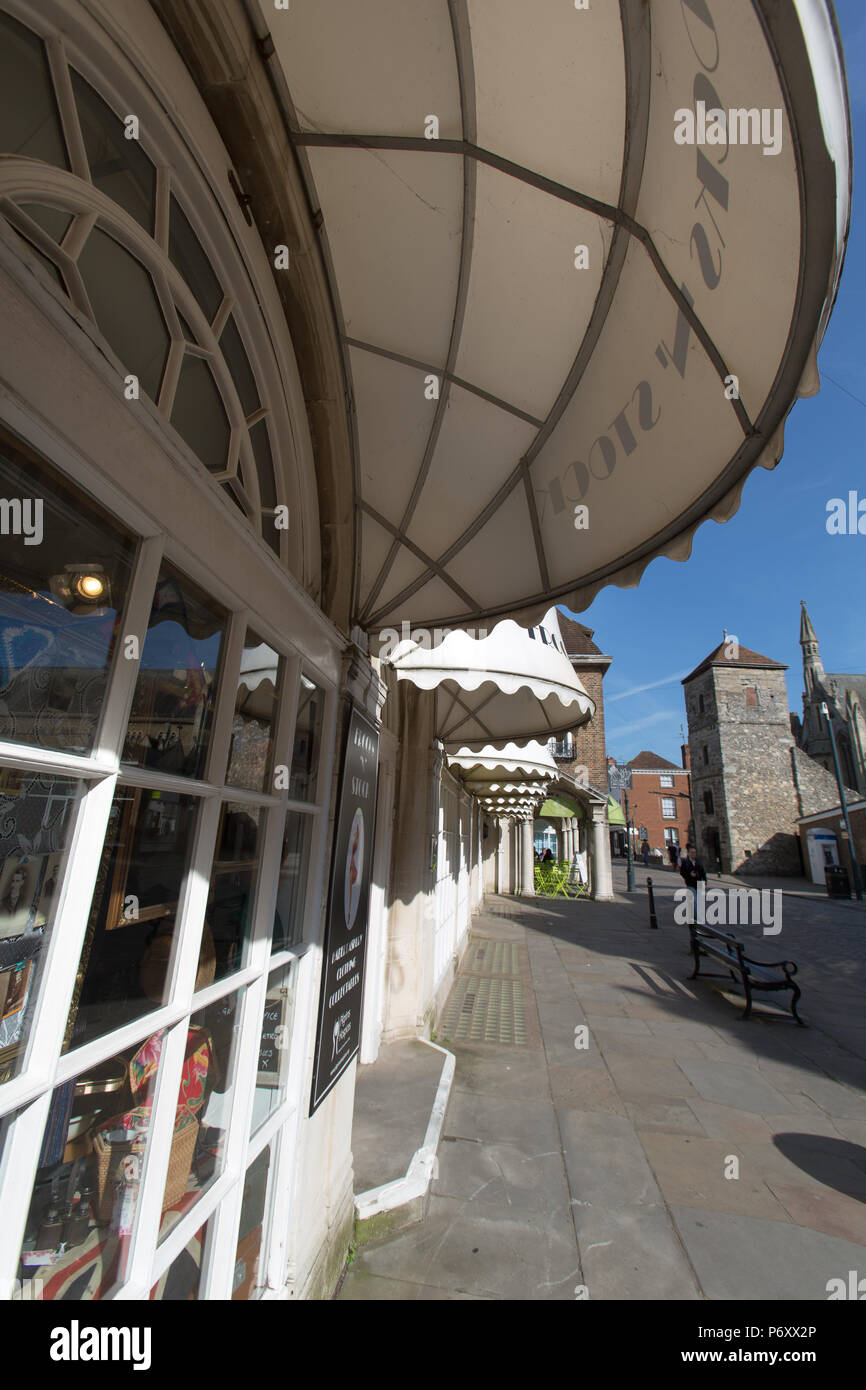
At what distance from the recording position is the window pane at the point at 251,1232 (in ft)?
6.14

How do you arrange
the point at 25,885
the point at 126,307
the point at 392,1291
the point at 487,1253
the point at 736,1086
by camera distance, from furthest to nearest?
1. the point at 736,1086
2. the point at 487,1253
3. the point at 392,1291
4. the point at 126,307
5. the point at 25,885

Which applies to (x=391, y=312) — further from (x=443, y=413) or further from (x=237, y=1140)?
(x=237, y=1140)

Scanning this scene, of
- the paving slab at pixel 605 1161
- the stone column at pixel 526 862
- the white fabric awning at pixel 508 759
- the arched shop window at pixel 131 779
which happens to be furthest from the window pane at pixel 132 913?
the stone column at pixel 526 862

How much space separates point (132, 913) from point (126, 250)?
5.34ft

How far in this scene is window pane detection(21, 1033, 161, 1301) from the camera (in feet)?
3.66

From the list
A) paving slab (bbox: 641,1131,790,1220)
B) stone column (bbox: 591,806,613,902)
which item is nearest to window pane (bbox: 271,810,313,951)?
paving slab (bbox: 641,1131,790,1220)

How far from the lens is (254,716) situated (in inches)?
77.5

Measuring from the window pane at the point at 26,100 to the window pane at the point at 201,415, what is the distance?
1.72 feet

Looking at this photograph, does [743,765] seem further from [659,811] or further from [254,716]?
[254,716]

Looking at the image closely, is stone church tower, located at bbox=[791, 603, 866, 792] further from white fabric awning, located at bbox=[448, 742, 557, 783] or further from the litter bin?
white fabric awning, located at bbox=[448, 742, 557, 783]

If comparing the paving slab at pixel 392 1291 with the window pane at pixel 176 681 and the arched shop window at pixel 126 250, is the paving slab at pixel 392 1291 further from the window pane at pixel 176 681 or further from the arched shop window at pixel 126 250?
the arched shop window at pixel 126 250

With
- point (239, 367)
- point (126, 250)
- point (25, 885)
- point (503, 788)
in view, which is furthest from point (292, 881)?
point (503, 788)

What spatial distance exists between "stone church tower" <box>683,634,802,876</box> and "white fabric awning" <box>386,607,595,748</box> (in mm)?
38399
